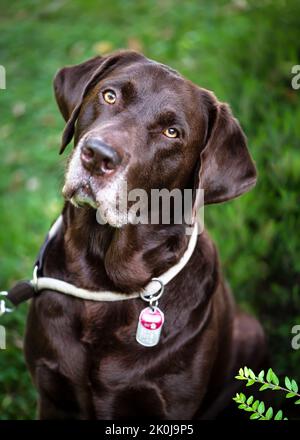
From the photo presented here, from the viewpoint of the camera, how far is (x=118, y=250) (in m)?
2.86

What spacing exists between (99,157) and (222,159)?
0.61m

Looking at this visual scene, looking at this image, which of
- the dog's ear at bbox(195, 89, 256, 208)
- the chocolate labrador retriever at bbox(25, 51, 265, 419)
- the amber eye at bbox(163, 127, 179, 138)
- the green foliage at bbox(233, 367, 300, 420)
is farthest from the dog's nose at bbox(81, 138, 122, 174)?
the green foliage at bbox(233, 367, 300, 420)

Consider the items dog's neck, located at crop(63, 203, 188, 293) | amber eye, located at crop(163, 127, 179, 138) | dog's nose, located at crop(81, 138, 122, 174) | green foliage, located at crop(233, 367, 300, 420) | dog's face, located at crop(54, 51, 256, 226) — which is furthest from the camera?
dog's neck, located at crop(63, 203, 188, 293)

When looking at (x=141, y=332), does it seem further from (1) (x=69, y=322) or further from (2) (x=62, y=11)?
(2) (x=62, y=11)

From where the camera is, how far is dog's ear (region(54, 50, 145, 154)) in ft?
9.48

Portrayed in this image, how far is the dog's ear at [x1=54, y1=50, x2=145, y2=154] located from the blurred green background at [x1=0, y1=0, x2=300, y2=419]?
0.24 meters

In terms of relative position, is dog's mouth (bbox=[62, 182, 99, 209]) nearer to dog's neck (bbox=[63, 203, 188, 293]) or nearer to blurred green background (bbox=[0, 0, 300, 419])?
dog's neck (bbox=[63, 203, 188, 293])

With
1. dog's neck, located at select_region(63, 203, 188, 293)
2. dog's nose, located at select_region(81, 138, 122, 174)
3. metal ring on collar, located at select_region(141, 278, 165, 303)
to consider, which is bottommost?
metal ring on collar, located at select_region(141, 278, 165, 303)

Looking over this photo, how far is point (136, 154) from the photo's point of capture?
2.59m

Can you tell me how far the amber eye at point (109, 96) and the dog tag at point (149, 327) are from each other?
90cm
